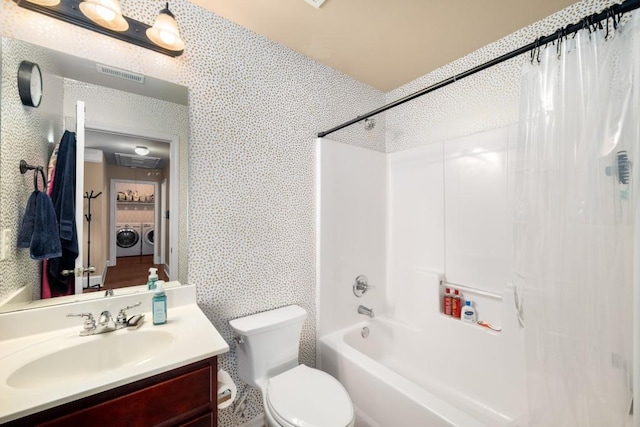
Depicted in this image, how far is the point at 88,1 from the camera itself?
1.05m

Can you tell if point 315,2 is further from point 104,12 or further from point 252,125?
point 104,12

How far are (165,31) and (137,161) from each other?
647mm

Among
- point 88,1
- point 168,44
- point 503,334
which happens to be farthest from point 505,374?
point 88,1

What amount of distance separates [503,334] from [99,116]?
2521mm

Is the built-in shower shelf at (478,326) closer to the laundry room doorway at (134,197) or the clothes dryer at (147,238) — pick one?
the laundry room doorway at (134,197)

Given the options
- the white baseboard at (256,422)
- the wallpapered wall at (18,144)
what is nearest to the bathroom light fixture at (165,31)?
the wallpapered wall at (18,144)

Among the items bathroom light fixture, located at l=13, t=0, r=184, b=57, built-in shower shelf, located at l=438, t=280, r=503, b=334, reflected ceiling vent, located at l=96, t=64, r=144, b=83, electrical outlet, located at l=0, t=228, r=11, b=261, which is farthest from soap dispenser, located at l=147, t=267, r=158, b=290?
built-in shower shelf, located at l=438, t=280, r=503, b=334

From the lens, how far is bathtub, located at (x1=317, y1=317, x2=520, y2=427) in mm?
1180

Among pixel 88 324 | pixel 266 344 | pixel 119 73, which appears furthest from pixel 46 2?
pixel 266 344

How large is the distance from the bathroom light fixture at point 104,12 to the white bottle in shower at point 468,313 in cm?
251

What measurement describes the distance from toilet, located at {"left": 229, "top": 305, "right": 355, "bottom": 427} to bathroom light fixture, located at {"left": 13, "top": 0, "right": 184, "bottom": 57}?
4.91ft

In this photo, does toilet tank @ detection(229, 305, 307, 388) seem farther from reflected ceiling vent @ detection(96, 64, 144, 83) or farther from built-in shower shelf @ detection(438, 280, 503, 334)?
reflected ceiling vent @ detection(96, 64, 144, 83)

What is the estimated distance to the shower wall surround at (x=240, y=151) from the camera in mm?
1321

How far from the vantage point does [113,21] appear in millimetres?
1129
